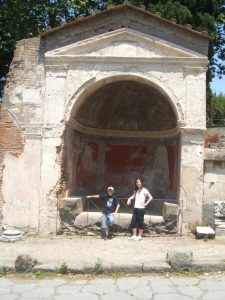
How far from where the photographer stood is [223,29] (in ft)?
61.2

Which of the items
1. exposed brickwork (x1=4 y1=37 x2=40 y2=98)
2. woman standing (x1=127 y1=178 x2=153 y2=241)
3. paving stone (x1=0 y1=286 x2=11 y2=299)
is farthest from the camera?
exposed brickwork (x1=4 y1=37 x2=40 y2=98)

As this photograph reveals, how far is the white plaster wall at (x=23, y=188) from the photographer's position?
9.61 meters

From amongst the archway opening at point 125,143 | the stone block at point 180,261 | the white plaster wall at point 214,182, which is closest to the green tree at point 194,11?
the archway opening at point 125,143

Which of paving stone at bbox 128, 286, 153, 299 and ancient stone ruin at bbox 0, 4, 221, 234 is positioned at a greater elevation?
ancient stone ruin at bbox 0, 4, 221, 234

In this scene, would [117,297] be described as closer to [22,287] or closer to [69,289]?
[69,289]

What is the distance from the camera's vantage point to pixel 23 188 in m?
9.66

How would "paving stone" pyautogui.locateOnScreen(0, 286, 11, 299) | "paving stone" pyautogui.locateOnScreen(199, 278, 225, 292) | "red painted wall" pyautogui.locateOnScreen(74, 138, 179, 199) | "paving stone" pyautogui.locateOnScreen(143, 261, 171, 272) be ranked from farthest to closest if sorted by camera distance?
1. "red painted wall" pyautogui.locateOnScreen(74, 138, 179, 199)
2. "paving stone" pyautogui.locateOnScreen(143, 261, 171, 272)
3. "paving stone" pyautogui.locateOnScreen(199, 278, 225, 292)
4. "paving stone" pyautogui.locateOnScreen(0, 286, 11, 299)

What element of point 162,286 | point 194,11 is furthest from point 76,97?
point 194,11

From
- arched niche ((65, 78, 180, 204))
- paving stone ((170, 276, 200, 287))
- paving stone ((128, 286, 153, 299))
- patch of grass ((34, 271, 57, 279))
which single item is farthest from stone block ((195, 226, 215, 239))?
patch of grass ((34, 271, 57, 279))

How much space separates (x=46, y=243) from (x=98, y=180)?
4082 mm

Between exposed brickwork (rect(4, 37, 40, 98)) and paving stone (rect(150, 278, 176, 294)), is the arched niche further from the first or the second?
paving stone (rect(150, 278, 176, 294))

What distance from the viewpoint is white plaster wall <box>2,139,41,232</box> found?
9609 mm

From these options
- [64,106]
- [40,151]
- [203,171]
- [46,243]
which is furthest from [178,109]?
[46,243]

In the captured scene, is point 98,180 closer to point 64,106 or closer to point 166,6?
point 64,106
